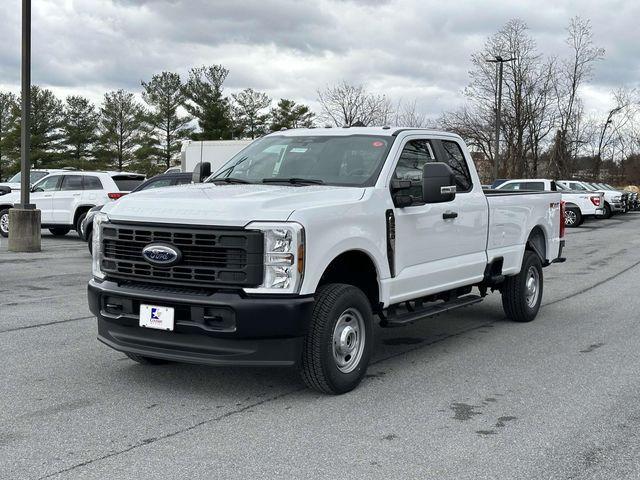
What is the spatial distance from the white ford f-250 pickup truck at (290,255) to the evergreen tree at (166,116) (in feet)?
200

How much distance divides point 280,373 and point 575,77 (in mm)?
46368

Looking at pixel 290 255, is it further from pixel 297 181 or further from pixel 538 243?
pixel 538 243

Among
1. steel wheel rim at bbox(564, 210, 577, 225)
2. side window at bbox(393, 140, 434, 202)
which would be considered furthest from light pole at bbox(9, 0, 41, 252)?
steel wheel rim at bbox(564, 210, 577, 225)

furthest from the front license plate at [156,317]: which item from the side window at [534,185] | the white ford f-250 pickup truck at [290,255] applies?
the side window at [534,185]

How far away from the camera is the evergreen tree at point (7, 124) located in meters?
69.6

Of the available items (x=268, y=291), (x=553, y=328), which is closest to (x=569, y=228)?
(x=553, y=328)

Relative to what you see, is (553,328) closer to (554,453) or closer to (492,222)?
(492,222)

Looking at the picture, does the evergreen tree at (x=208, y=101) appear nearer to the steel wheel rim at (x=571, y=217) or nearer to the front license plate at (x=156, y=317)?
the steel wheel rim at (x=571, y=217)

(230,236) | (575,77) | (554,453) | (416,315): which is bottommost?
(554,453)

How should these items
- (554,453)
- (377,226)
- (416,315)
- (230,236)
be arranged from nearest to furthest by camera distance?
1. (554,453)
2. (230,236)
3. (377,226)
4. (416,315)

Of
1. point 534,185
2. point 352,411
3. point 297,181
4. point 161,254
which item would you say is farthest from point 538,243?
point 534,185

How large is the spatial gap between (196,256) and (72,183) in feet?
49.7

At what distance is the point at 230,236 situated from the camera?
16.3 feet

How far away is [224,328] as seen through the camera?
Result: 495 centimetres
